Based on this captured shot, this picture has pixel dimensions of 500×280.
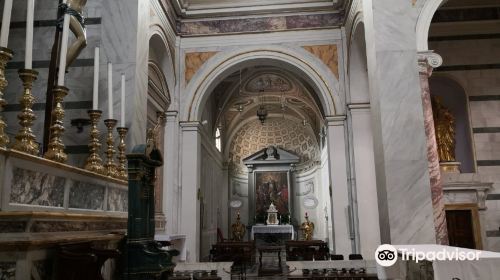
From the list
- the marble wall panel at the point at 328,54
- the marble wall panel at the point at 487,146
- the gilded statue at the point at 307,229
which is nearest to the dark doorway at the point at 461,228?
the marble wall panel at the point at 487,146

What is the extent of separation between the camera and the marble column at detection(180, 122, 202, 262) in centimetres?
940

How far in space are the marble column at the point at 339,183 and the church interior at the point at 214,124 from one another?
0.10 ft

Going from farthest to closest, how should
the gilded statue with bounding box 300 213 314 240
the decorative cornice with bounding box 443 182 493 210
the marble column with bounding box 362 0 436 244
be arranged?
the gilded statue with bounding box 300 213 314 240, the decorative cornice with bounding box 443 182 493 210, the marble column with bounding box 362 0 436 244

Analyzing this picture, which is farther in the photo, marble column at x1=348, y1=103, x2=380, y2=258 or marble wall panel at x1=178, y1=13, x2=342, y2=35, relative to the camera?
marble wall panel at x1=178, y1=13, x2=342, y2=35

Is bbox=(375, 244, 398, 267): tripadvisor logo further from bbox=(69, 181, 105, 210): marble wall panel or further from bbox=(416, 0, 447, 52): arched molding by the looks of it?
bbox=(69, 181, 105, 210): marble wall panel

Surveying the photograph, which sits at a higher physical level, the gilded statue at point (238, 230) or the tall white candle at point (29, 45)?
the tall white candle at point (29, 45)

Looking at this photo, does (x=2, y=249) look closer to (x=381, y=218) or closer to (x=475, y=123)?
(x=381, y=218)

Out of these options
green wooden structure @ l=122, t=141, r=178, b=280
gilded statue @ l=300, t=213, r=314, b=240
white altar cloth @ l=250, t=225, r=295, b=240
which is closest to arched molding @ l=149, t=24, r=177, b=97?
green wooden structure @ l=122, t=141, r=178, b=280

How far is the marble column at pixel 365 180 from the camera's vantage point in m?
8.73

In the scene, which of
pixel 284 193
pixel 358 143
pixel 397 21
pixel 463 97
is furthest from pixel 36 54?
pixel 284 193

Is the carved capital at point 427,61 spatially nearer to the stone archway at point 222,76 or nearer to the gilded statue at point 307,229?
the stone archway at point 222,76

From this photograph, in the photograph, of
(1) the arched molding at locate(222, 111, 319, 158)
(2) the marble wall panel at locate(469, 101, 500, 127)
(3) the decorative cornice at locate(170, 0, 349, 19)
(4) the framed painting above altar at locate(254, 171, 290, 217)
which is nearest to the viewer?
(2) the marble wall panel at locate(469, 101, 500, 127)

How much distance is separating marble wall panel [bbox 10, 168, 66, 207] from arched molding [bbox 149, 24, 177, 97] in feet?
17.3

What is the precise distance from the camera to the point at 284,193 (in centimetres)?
1941
